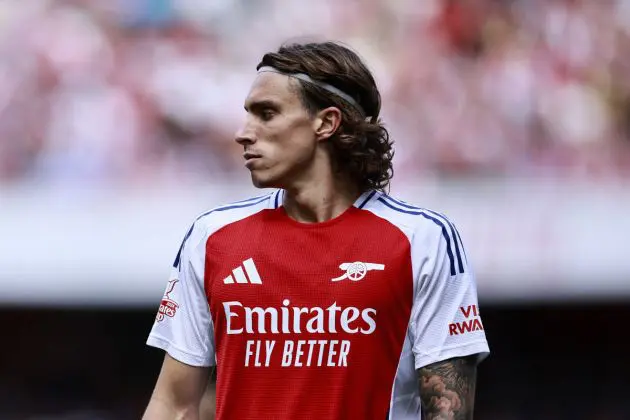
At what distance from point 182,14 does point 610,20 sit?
338 centimetres

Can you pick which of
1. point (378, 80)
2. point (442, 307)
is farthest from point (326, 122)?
point (378, 80)

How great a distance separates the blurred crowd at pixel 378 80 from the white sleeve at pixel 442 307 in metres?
6.27

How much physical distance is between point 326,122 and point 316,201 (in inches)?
10.0

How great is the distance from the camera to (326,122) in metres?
4.38

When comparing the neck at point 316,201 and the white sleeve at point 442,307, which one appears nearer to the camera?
the white sleeve at point 442,307

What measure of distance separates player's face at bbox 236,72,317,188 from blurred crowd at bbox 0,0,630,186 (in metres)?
6.18

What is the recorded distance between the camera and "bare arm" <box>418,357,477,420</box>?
4113 mm

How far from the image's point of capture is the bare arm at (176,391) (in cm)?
434

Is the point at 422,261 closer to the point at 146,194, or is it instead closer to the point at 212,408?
the point at 212,408

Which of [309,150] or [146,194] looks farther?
[146,194]

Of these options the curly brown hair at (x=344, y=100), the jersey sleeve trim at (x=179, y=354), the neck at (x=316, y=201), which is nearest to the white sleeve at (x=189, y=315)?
the jersey sleeve trim at (x=179, y=354)

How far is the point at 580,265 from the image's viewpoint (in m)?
10.5

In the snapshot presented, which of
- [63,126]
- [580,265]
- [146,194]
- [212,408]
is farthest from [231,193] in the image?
[212,408]

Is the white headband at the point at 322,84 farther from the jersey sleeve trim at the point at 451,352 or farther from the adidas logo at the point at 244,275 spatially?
the jersey sleeve trim at the point at 451,352
